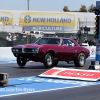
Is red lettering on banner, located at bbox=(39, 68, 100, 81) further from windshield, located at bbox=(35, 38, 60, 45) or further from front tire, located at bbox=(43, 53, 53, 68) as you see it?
windshield, located at bbox=(35, 38, 60, 45)

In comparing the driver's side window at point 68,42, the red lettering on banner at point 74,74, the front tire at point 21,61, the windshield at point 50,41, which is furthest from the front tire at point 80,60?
the red lettering on banner at point 74,74

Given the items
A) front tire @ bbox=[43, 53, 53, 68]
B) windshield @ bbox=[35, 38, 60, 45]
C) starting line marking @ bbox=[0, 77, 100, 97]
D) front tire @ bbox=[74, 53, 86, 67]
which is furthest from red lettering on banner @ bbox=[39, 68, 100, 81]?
front tire @ bbox=[74, 53, 86, 67]

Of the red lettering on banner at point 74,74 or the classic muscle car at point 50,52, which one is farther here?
the classic muscle car at point 50,52

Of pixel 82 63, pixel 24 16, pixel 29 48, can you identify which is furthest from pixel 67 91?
pixel 24 16

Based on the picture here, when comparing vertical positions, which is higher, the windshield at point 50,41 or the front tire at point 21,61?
the windshield at point 50,41

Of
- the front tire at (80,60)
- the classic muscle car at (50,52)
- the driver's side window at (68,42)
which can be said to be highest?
the driver's side window at (68,42)

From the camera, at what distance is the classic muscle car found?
1452cm

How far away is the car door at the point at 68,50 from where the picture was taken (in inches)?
621

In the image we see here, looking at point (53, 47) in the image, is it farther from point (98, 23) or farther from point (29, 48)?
point (98, 23)

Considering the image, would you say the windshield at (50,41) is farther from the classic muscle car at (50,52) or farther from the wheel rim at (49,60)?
the wheel rim at (49,60)

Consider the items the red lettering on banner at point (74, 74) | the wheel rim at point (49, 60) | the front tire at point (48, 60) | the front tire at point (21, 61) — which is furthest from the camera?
the front tire at point (21, 61)

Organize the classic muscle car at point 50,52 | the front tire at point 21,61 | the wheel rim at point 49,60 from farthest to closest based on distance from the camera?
the front tire at point 21,61
the wheel rim at point 49,60
the classic muscle car at point 50,52

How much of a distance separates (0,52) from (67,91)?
12.4 metres

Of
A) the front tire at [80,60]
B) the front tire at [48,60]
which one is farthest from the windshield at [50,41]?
the front tire at [80,60]
